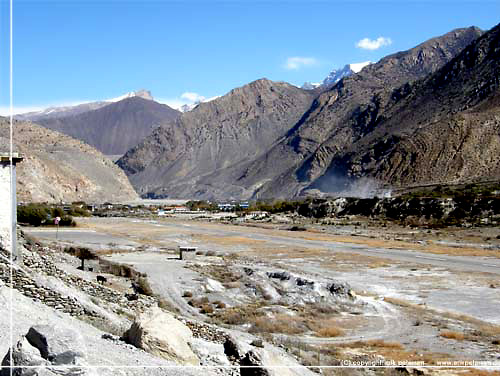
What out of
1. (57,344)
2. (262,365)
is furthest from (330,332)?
(57,344)

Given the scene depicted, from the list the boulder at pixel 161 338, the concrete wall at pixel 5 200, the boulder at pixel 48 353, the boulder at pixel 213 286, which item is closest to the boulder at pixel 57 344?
the boulder at pixel 48 353

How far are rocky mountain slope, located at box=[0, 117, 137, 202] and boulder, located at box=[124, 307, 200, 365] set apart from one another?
281ft

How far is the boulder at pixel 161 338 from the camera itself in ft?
32.8

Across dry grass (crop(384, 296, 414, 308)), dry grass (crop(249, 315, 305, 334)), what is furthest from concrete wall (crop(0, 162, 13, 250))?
dry grass (crop(384, 296, 414, 308))

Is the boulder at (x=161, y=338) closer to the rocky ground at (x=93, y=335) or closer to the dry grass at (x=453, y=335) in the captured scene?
the rocky ground at (x=93, y=335)

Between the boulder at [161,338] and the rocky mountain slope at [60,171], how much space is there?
281 feet

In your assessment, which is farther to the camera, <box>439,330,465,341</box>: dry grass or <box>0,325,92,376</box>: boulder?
<box>439,330,465,341</box>: dry grass

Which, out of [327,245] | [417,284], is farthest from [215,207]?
[417,284]

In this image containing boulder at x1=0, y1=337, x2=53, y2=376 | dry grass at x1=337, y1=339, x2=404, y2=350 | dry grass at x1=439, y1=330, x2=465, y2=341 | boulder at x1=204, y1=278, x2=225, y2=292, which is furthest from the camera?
boulder at x1=204, y1=278, x2=225, y2=292

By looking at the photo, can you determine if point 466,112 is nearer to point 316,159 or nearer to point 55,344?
point 316,159

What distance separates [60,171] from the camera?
114125mm

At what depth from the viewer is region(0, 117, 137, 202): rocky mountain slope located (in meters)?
98.1

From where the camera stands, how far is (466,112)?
11138cm

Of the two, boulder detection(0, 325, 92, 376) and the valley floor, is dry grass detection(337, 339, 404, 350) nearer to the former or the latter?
the valley floor
